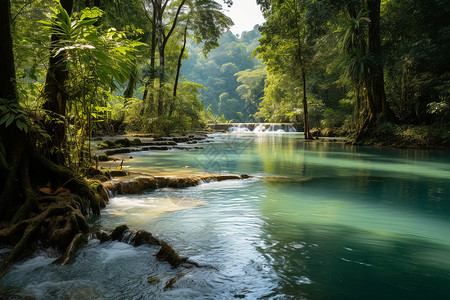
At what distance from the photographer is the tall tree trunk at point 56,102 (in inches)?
164

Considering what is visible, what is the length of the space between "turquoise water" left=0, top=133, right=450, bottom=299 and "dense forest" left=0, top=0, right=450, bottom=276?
0.62m

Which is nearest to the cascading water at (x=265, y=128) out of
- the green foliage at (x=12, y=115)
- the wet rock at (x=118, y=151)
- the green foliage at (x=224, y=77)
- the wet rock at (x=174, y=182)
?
Result: the green foliage at (x=224, y=77)

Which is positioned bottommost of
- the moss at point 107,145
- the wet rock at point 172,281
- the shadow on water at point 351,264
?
the shadow on water at point 351,264

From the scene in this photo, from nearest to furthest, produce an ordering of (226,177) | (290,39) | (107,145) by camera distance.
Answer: (226,177) → (107,145) → (290,39)

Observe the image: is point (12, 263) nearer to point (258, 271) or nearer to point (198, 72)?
point (258, 271)

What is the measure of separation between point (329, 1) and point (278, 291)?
1701 cm

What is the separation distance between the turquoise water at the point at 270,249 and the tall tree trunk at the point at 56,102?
1150mm

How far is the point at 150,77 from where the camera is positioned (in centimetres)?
2041

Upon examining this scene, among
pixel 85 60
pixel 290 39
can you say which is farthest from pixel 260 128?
pixel 85 60

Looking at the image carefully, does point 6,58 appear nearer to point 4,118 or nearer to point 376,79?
point 4,118

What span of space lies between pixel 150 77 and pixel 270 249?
18700mm

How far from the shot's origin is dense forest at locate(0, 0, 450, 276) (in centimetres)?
352

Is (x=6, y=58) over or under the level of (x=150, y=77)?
under

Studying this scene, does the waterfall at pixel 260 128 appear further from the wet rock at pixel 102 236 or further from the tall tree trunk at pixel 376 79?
the wet rock at pixel 102 236
